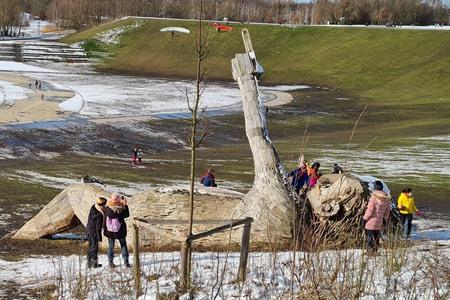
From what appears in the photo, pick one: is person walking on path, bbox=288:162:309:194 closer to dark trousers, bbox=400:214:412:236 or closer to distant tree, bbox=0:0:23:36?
dark trousers, bbox=400:214:412:236

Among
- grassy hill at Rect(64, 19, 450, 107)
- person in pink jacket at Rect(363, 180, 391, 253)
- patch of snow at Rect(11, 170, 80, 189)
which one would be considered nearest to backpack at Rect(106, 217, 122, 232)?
person in pink jacket at Rect(363, 180, 391, 253)

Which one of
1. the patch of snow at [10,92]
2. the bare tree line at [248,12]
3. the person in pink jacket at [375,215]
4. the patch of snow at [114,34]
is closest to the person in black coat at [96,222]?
the person in pink jacket at [375,215]

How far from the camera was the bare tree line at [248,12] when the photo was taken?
388ft

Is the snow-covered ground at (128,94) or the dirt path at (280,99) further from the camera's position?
the dirt path at (280,99)

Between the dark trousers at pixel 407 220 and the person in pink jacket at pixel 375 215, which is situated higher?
the person in pink jacket at pixel 375 215

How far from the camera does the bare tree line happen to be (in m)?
118

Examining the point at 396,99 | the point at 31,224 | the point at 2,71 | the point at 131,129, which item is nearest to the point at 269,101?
the point at 396,99

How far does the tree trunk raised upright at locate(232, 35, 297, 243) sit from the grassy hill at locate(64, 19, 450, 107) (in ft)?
166

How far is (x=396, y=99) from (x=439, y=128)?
70.6 ft

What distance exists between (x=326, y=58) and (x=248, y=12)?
183 feet

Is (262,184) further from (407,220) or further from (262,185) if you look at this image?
(407,220)

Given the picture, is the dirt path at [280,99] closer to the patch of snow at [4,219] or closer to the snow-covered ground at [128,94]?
the snow-covered ground at [128,94]

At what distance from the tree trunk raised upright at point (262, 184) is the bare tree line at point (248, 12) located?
3943 inches

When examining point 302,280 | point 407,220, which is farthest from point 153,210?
point 302,280
